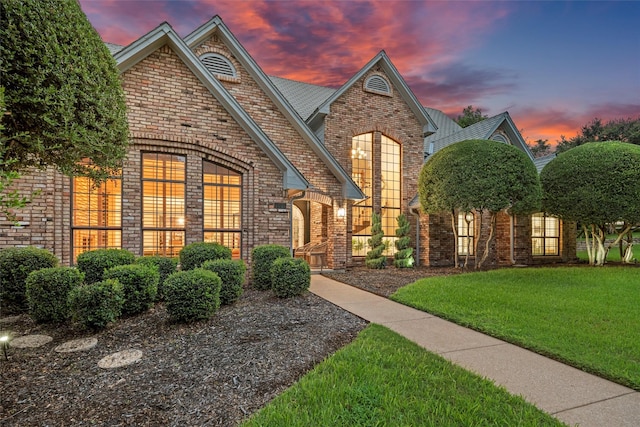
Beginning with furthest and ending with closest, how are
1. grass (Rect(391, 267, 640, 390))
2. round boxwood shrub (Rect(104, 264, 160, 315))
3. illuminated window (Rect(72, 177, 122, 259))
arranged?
1. illuminated window (Rect(72, 177, 122, 259))
2. round boxwood shrub (Rect(104, 264, 160, 315))
3. grass (Rect(391, 267, 640, 390))

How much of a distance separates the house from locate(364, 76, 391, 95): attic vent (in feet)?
0.17

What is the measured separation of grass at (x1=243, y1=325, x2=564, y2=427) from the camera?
2594 millimetres

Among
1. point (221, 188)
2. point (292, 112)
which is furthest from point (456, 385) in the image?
point (292, 112)

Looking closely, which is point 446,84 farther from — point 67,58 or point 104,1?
point 67,58

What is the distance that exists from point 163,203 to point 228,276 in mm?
3510

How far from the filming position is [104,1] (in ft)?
26.1

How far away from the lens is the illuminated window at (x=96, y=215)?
773 cm

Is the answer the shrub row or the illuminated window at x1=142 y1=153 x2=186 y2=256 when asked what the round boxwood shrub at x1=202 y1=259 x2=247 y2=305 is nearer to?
the shrub row

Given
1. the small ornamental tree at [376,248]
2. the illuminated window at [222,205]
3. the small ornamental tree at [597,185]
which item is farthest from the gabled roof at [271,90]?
the small ornamental tree at [597,185]

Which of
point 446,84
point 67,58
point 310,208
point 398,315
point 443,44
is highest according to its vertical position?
point 446,84

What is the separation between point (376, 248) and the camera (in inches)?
481

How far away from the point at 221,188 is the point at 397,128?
27.4 feet

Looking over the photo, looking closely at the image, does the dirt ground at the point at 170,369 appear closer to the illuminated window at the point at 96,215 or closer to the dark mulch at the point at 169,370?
the dark mulch at the point at 169,370

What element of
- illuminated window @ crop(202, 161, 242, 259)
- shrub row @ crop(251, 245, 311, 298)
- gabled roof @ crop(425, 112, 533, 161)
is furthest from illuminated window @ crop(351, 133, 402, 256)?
shrub row @ crop(251, 245, 311, 298)
